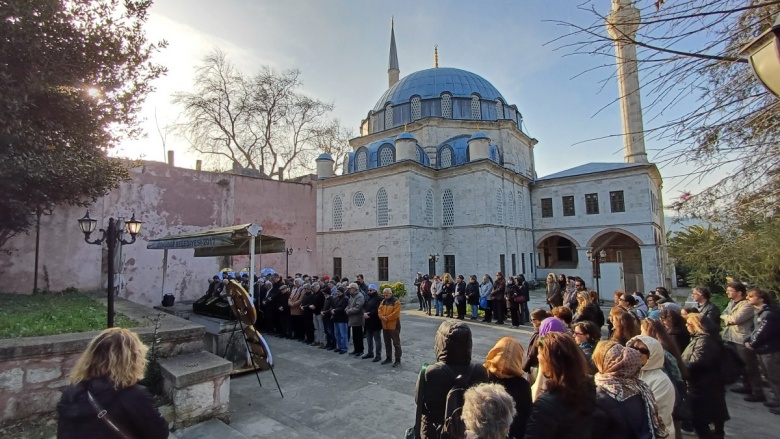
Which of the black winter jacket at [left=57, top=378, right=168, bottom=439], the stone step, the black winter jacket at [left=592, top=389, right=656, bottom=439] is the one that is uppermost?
the black winter jacket at [left=57, top=378, right=168, bottom=439]

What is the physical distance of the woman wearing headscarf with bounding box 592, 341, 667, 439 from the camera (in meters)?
2.15

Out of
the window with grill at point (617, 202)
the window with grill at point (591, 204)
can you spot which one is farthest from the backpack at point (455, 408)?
the window with grill at point (591, 204)

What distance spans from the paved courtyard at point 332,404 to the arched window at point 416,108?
67.9 feet

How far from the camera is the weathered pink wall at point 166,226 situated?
1242 centimetres

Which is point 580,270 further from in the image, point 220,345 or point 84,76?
point 84,76

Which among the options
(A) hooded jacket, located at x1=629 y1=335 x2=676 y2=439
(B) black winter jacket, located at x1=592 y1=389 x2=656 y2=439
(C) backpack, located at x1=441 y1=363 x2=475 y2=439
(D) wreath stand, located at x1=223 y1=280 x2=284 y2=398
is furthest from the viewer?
(D) wreath stand, located at x1=223 y1=280 x2=284 y2=398

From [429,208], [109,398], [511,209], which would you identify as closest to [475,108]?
[511,209]

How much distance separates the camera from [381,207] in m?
21.0

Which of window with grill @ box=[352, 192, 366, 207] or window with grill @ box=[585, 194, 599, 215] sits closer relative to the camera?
window with grill @ box=[352, 192, 366, 207]

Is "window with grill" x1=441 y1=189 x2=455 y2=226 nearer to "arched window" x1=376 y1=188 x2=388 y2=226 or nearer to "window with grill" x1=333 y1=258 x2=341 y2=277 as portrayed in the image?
"arched window" x1=376 y1=188 x2=388 y2=226

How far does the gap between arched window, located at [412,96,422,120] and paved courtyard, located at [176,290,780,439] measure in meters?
20.7

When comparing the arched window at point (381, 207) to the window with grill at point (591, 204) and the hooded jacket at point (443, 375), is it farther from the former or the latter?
the hooded jacket at point (443, 375)

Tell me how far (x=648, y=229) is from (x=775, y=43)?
79.7ft

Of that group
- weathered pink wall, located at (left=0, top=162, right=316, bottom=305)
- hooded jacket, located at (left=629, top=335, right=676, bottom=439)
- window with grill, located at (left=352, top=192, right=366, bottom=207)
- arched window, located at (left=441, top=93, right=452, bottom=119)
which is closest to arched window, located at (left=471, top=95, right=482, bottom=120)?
arched window, located at (left=441, top=93, right=452, bottom=119)
